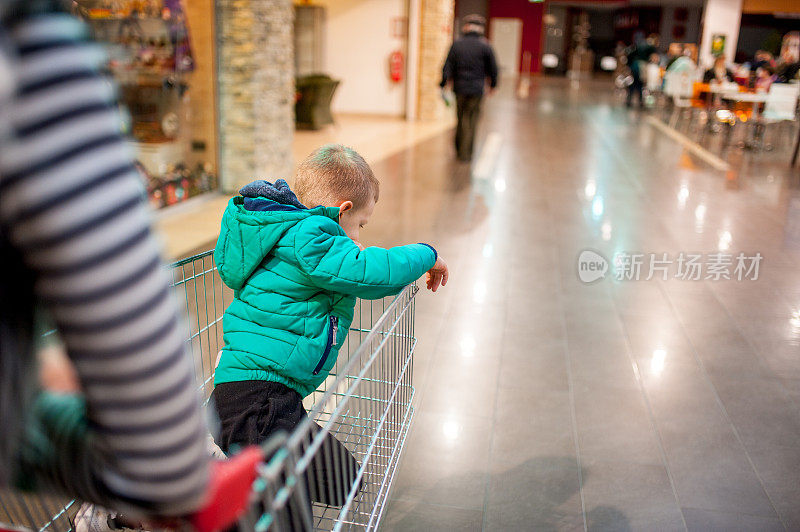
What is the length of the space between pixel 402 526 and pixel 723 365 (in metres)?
→ 2.19

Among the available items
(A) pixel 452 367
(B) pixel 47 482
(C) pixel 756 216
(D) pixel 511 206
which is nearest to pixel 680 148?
(C) pixel 756 216

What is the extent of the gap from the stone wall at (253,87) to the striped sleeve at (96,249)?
6.19 metres

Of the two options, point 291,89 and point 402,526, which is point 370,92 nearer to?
point 291,89

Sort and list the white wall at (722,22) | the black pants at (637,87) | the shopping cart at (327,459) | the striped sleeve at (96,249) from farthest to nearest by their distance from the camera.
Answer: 1. the white wall at (722,22)
2. the black pants at (637,87)
3. the shopping cart at (327,459)
4. the striped sleeve at (96,249)

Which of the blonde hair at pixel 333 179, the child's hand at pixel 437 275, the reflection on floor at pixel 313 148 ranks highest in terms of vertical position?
the blonde hair at pixel 333 179

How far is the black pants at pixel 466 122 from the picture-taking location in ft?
29.9

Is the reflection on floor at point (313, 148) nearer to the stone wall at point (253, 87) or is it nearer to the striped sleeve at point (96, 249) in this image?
the stone wall at point (253, 87)

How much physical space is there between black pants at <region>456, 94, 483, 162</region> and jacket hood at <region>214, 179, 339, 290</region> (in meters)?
7.79

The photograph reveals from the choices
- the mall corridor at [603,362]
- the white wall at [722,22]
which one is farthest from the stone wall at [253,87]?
the white wall at [722,22]

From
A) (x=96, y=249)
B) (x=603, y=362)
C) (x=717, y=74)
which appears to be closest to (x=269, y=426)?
(x=96, y=249)

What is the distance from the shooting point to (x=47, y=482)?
34.2 inches

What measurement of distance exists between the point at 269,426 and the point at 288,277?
0.36m

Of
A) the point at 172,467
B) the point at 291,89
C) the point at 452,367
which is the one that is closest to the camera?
the point at 172,467

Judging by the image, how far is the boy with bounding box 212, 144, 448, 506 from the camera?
1.58 m
